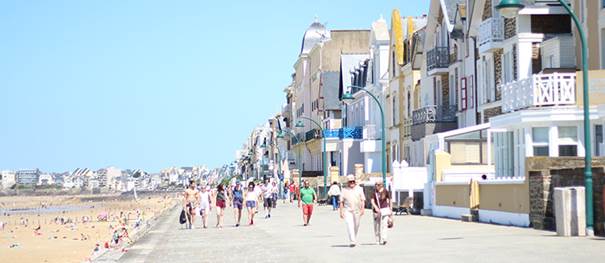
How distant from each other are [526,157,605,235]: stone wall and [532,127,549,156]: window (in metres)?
3.57

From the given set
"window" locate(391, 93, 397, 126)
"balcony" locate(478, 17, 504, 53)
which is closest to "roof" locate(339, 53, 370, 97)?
"window" locate(391, 93, 397, 126)

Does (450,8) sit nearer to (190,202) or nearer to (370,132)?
(190,202)

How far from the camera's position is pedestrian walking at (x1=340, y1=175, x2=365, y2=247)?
21969mm

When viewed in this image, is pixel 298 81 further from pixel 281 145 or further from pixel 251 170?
pixel 251 170

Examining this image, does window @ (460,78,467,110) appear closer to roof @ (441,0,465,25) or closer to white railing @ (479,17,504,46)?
roof @ (441,0,465,25)

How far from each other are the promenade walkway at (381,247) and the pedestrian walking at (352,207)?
0.38 m

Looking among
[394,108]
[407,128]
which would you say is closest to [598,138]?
[407,128]

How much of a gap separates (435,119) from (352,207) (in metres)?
25.0

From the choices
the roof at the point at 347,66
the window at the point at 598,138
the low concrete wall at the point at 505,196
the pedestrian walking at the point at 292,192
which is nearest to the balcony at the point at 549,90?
the window at the point at 598,138

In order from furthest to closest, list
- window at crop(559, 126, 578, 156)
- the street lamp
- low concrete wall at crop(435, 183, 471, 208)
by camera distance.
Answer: low concrete wall at crop(435, 183, 471, 208), window at crop(559, 126, 578, 156), the street lamp

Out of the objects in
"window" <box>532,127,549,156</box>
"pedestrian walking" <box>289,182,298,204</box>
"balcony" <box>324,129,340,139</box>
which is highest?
"balcony" <box>324,129,340,139</box>

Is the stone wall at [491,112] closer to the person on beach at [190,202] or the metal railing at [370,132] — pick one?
the person on beach at [190,202]

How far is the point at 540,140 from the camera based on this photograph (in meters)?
29.9

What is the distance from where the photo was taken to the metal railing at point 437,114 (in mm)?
45844
